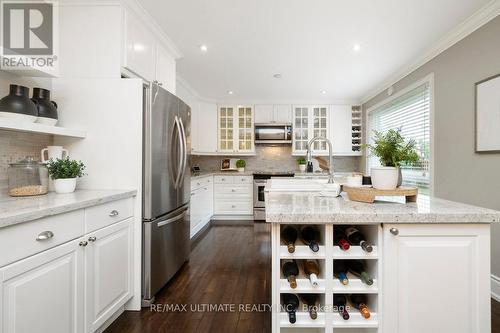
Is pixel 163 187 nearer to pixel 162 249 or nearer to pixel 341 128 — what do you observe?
pixel 162 249

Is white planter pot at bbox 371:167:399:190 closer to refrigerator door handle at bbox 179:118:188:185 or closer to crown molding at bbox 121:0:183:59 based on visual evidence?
refrigerator door handle at bbox 179:118:188:185

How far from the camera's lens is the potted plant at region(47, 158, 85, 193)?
1.53 meters

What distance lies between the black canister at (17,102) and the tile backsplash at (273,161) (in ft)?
12.2

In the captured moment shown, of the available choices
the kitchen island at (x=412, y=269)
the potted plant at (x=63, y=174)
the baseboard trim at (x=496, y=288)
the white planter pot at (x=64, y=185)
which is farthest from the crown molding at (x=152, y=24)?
the baseboard trim at (x=496, y=288)

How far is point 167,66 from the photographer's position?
2582 mm

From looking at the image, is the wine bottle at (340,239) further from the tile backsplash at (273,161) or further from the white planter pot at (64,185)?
the tile backsplash at (273,161)

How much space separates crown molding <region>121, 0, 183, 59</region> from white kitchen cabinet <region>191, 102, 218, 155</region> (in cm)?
198

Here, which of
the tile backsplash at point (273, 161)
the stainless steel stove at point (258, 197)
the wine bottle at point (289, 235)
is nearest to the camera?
the wine bottle at point (289, 235)

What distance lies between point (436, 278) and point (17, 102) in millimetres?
2386

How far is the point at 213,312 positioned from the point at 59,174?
56.6 inches

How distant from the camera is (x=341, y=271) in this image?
1.16 m

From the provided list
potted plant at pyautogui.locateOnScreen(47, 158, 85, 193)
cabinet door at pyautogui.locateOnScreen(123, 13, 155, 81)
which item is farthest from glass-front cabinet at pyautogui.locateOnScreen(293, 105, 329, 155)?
potted plant at pyautogui.locateOnScreen(47, 158, 85, 193)

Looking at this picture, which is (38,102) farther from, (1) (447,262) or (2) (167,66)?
(1) (447,262)

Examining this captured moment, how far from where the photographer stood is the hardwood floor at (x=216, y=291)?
1.61m
